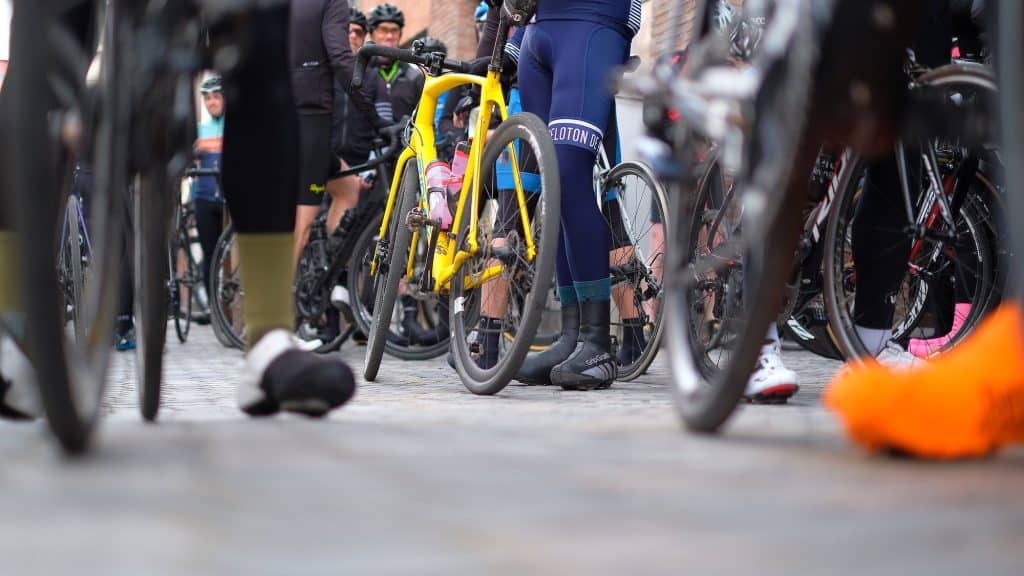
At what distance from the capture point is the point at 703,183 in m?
3.36

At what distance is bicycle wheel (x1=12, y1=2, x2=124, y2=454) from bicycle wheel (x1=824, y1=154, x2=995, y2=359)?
163cm

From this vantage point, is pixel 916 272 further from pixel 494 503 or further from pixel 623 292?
pixel 494 503

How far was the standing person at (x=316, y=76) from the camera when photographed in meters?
7.47

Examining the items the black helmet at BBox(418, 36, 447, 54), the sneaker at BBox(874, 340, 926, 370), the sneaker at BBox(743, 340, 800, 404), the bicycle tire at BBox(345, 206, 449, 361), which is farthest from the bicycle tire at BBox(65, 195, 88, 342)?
the sneaker at BBox(874, 340, 926, 370)

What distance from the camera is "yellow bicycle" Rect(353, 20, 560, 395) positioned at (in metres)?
4.22

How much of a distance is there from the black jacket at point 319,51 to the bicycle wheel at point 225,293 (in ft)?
3.68

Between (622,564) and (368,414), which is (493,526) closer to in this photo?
(622,564)

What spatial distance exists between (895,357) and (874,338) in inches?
2.8

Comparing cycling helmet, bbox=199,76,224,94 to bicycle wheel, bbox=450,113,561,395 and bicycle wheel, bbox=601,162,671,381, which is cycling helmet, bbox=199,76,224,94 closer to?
bicycle wheel, bbox=601,162,671,381

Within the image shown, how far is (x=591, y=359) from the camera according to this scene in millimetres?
4645

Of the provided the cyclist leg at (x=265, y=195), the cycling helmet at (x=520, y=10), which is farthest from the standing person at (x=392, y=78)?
the cyclist leg at (x=265, y=195)

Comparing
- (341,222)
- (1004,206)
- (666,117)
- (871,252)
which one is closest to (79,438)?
(666,117)

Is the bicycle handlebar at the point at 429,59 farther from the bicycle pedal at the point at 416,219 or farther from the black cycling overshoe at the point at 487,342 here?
the black cycling overshoe at the point at 487,342

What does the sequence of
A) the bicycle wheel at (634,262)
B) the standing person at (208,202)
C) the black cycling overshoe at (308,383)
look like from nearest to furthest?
the black cycling overshoe at (308,383), the bicycle wheel at (634,262), the standing person at (208,202)
